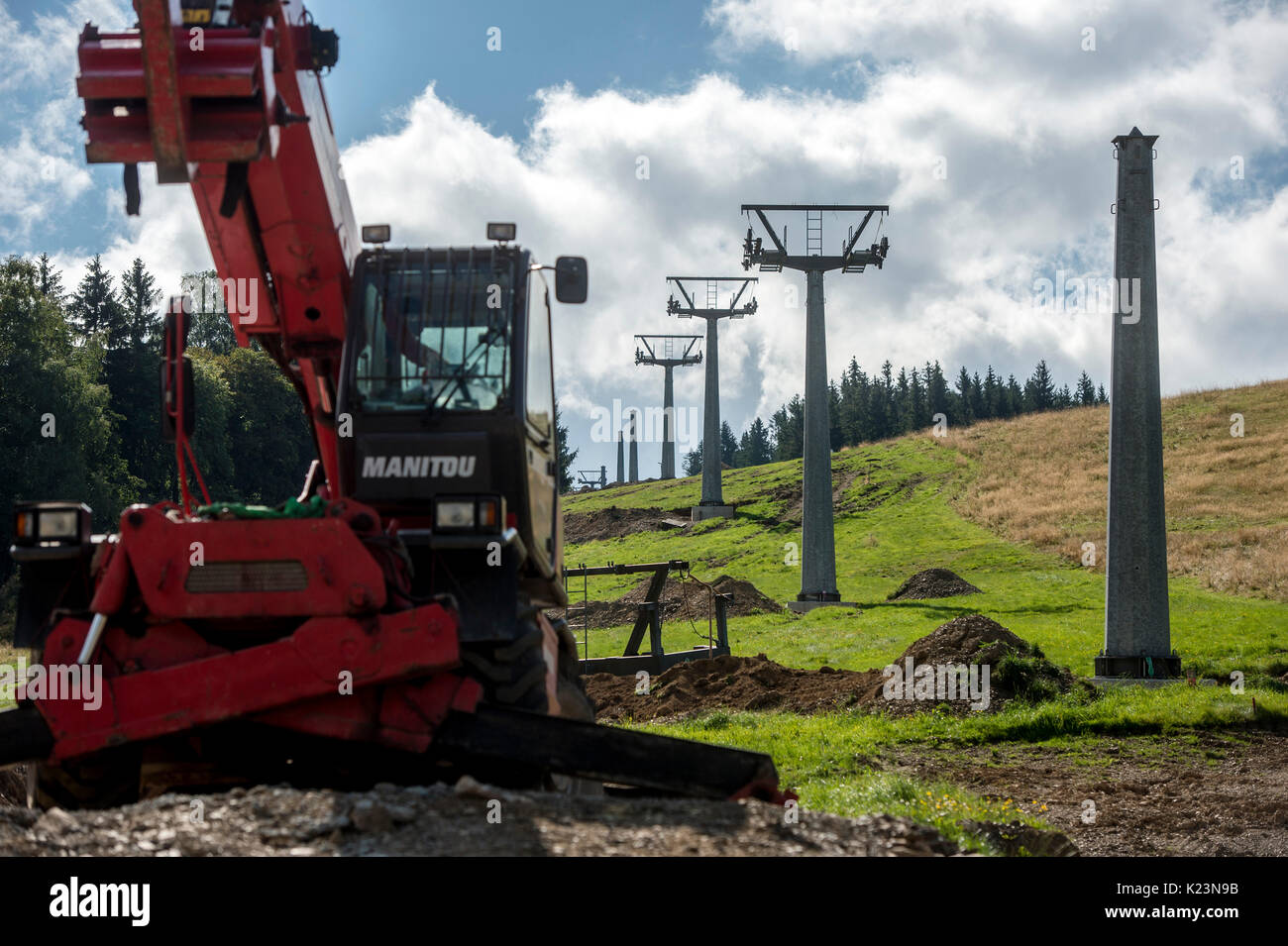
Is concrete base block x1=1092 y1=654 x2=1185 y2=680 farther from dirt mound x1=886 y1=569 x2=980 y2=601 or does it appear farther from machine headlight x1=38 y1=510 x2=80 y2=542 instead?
machine headlight x1=38 y1=510 x2=80 y2=542

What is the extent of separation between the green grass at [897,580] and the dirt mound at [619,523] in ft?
6.05

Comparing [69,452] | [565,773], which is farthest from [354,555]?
[69,452]

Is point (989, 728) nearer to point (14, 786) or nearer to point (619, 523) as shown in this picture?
point (14, 786)

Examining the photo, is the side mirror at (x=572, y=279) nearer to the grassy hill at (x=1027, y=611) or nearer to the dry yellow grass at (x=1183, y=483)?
the grassy hill at (x=1027, y=611)

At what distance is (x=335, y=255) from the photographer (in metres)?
7.88

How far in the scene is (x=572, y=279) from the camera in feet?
26.8

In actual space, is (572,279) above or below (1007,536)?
above

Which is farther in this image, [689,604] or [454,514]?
[689,604]

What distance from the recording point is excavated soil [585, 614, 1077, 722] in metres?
15.6

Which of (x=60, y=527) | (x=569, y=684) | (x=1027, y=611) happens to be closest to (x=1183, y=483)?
(x=1027, y=611)

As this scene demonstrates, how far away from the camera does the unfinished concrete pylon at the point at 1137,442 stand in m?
17.0

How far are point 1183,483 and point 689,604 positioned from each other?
22294 mm

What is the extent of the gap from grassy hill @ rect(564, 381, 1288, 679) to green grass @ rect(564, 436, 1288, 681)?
0.26 feet

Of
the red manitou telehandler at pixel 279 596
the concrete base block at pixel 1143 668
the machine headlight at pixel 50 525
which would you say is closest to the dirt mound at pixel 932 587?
the concrete base block at pixel 1143 668
